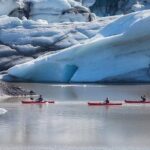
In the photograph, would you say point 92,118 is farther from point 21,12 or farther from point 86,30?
point 21,12

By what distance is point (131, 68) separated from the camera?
44.5m

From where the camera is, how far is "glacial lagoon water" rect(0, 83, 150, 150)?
17.2m

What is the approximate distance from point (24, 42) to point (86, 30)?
16.9 feet

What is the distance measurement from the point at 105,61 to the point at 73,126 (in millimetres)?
24996

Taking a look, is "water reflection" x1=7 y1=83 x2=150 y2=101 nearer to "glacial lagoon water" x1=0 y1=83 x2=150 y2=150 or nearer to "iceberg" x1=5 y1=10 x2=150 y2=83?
"glacial lagoon water" x1=0 y1=83 x2=150 y2=150

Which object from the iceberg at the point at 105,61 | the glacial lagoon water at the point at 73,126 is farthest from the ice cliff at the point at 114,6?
the glacial lagoon water at the point at 73,126

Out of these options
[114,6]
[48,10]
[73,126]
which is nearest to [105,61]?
[48,10]

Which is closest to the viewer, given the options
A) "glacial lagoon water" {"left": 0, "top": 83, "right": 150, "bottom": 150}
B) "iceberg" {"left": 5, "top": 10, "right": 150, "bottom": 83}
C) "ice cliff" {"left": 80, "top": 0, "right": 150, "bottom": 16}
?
"glacial lagoon water" {"left": 0, "top": 83, "right": 150, "bottom": 150}

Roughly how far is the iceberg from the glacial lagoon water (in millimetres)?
13290

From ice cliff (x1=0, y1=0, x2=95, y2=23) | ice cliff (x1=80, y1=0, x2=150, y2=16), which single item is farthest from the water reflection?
ice cliff (x1=80, y1=0, x2=150, y2=16)

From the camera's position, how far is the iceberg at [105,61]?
146ft

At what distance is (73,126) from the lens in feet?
68.1

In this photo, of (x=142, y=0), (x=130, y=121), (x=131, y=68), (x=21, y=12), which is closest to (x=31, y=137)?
(x=130, y=121)

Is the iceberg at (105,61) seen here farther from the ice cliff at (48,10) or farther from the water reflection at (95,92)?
the ice cliff at (48,10)
